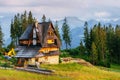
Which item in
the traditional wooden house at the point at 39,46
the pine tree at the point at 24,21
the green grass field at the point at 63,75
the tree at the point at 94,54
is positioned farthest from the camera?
the pine tree at the point at 24,21

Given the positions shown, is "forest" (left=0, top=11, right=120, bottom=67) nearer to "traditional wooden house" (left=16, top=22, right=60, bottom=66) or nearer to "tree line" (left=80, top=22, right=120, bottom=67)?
"tree line" (left=80, top=22, right=120, bottom=67)

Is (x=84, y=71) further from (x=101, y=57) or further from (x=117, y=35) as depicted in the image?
(x=117, y=35)

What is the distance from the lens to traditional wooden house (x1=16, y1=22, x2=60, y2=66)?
3169 inches

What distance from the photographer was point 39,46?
81188mm

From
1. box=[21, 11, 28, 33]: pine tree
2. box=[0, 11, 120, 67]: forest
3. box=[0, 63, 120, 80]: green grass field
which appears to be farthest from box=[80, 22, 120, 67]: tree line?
box=[0, 63, 120, 80]: green grass field

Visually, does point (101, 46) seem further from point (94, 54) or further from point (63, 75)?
point (63, 75)

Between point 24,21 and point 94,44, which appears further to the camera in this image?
point 24,21

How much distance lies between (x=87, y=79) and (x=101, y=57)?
67480 millimetres

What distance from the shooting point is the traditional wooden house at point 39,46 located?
80500 millimetres

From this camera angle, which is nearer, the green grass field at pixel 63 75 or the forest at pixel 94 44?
the green grass field at pixel 63 75

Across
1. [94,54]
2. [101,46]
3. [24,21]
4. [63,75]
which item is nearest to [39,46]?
[63,75]

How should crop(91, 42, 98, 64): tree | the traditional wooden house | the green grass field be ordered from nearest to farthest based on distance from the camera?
the green grass field → the traditional wooden house → crop(91, 42, 98, 64): tree

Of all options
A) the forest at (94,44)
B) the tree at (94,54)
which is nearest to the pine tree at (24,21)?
the forest at (94,44)

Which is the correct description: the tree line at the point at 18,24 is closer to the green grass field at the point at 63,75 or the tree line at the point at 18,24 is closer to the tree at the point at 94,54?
the tree at the point at 94,54
